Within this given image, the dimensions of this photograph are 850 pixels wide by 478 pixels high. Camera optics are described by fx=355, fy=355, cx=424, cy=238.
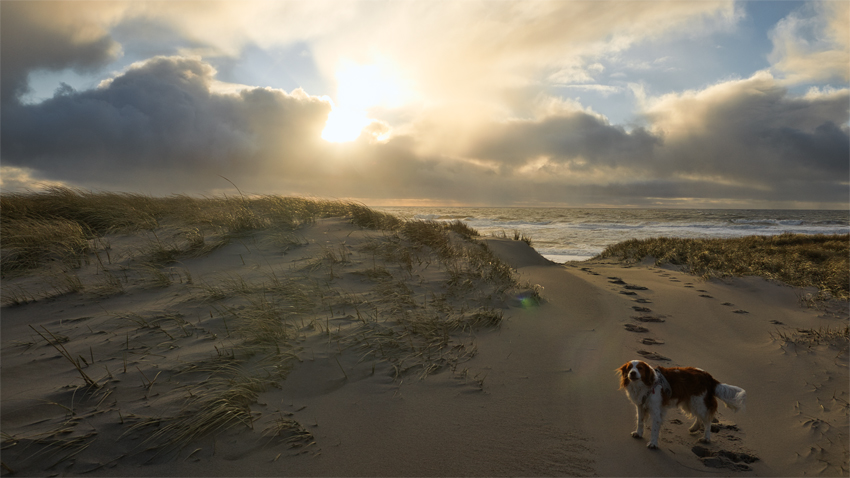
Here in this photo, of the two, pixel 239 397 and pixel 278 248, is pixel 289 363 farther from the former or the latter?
pixel 278 248

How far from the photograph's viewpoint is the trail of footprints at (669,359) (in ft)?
8.59

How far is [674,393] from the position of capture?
2.84 meters

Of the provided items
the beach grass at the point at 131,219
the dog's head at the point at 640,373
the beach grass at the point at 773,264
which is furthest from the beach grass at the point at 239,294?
the beach grass at the point at 773,264

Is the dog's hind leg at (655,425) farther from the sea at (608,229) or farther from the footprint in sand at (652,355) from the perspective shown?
the sea at (608,229)

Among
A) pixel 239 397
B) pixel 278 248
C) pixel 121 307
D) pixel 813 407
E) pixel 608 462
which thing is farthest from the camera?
pixel 278 248

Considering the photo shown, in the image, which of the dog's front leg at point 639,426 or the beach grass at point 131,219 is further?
the beach grass at point 131,219

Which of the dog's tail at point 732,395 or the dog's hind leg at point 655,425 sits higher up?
the dog's tail at point 732,395

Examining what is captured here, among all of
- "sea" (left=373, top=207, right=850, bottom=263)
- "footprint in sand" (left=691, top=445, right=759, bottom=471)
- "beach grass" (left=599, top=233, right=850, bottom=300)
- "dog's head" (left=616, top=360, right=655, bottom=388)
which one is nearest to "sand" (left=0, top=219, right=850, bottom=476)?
"footprint in sand" (left=691, top=445, right=759, bottom=471)

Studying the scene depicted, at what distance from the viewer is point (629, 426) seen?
3.04 metres

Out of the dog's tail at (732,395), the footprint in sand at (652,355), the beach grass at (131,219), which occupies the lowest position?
the footprint in sand at (652,355)

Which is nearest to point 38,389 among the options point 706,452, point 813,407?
point 706,452

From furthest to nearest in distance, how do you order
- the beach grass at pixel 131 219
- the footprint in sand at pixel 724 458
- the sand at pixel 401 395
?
the beach grass at pixel 131 219
the footprint in sand at pixel 724 458
the sand at pixel 401 395

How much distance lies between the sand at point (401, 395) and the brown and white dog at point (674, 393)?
24cm

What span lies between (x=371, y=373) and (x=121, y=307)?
359 cm
